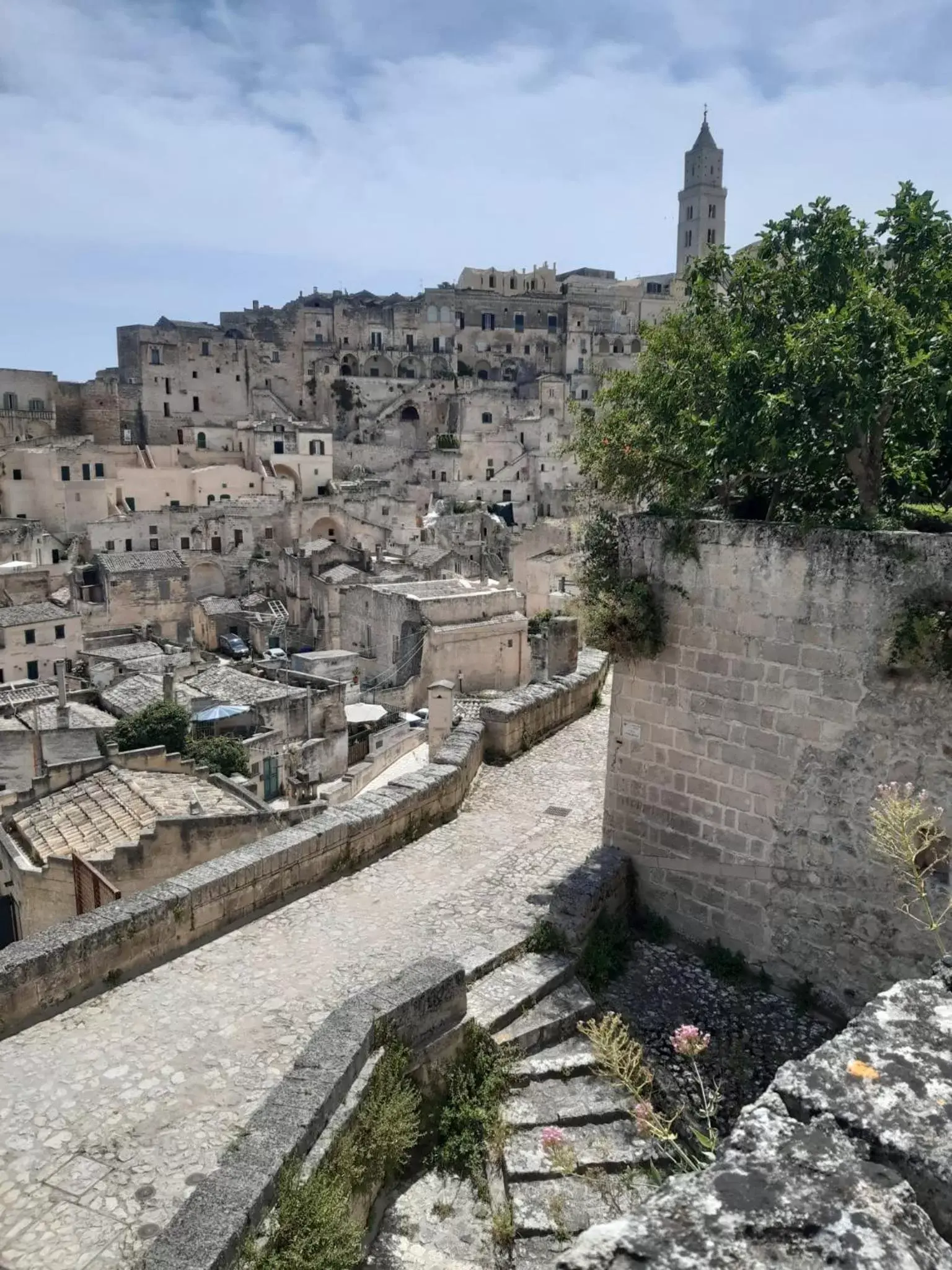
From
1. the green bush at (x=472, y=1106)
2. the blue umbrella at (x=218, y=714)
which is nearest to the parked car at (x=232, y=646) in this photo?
the blue umbrella at (x=218, y=714)

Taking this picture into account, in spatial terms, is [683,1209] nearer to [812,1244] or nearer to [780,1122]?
[812,1244]

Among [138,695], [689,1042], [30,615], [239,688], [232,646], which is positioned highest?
[689,1042]

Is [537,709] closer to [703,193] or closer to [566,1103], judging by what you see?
[566,1103]

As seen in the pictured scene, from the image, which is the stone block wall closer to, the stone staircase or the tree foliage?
the tree foliage

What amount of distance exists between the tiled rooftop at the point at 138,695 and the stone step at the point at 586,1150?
22.0 m

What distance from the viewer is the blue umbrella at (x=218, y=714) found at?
960 inches

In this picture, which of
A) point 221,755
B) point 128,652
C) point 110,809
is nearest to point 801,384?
point 110,809

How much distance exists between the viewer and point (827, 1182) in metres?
2.09

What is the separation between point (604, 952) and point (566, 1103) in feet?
4.95

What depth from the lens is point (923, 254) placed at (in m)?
6.45

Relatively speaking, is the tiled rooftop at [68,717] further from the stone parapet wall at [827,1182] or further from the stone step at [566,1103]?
the stone parapet wall at [827,1182]

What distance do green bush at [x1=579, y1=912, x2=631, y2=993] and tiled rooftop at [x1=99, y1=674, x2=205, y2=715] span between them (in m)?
20.5

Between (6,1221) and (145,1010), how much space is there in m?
1.57

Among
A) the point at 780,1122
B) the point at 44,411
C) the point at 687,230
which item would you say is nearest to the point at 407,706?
the point at 780,1122
